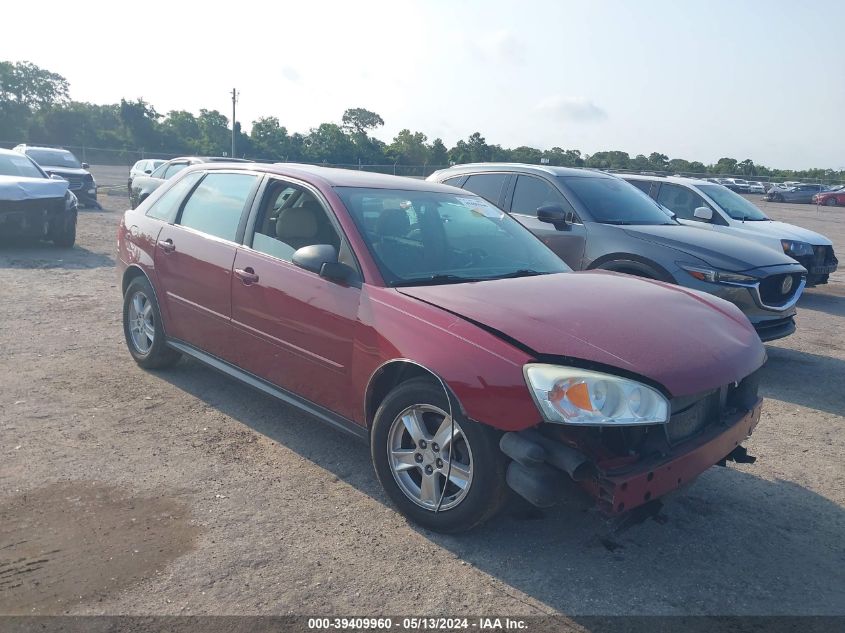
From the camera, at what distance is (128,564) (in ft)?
10.6

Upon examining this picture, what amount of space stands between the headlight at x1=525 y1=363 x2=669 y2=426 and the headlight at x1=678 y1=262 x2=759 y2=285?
3843 mm

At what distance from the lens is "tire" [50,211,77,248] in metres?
12.0

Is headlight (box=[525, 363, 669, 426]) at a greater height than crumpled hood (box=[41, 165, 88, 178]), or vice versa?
crumpled hood (box=[41, 165, 88, 178])

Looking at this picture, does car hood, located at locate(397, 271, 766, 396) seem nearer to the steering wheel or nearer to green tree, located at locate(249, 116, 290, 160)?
the steering wheel

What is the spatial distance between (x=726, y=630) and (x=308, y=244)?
295cm

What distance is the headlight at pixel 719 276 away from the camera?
6578 mm

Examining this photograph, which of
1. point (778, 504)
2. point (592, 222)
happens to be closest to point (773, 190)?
point (592, 222)

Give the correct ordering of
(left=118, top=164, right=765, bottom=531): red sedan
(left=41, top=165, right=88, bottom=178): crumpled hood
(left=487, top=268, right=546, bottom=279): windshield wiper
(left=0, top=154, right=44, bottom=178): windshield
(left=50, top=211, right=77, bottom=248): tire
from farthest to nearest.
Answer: (left=41, top=165, right=88, bottom=178): crumpled hood → (left=50, top=211, right=77, bottom=248): tire → (left=0, top=154, right=44, bottom=178): windshield → (left=487, top=268, right=546, bottom=279): windshield wiper → (left=118, top=164, right=765, bottom=531): red sedan

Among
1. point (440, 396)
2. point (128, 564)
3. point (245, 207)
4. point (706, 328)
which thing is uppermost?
point (245, 207)

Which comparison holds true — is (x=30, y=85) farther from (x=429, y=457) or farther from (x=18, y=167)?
(x=429, y=457)

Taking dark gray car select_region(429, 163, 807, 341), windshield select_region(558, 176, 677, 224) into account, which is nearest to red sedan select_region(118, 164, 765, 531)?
dark gray car select_region(429, 163, 807, 341)

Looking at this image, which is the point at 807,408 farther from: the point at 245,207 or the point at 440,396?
the point at 245,207

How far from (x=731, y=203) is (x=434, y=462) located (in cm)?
943

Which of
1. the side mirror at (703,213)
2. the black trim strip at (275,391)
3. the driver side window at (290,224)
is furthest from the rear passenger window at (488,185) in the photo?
the black trim strip at (275,391)
